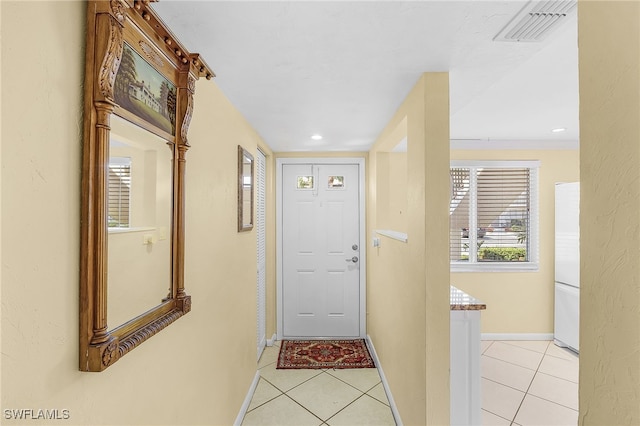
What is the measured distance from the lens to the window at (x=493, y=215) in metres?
3.85

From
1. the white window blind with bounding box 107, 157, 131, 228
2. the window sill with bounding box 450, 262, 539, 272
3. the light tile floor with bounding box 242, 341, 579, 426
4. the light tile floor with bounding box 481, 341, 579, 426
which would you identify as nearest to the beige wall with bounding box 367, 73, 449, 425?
the light tile floor with bounding box 242, 341, 579, 426

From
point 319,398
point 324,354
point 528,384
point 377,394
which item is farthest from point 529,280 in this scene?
point 319,398

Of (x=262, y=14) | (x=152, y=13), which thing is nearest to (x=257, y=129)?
(x=262, y=14)

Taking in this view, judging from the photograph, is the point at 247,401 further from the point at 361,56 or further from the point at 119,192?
the point at 361,56

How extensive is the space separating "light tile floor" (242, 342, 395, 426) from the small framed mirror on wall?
141cm

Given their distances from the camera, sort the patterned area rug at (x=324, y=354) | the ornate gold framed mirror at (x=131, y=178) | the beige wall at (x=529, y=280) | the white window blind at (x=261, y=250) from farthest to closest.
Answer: the beige wall at (x=529, y=280)
the white window blind at (x=261, y=250)
the patterned area rug at (x=324, y=354)
the ornate gold framed mirror at (x=131, y=178)

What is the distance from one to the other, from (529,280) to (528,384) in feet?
4.50

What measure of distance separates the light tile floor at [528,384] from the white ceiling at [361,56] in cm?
237

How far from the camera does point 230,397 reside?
2092 millimetres

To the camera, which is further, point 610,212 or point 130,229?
point 130,229

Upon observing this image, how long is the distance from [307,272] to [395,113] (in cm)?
224

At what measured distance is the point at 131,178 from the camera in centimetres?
98

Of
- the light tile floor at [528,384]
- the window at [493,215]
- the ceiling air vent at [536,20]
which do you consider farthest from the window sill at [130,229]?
the window at [493,215]

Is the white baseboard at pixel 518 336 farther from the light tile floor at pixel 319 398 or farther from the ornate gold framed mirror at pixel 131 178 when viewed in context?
the ornate gold framed mirror at pixel 131 178
